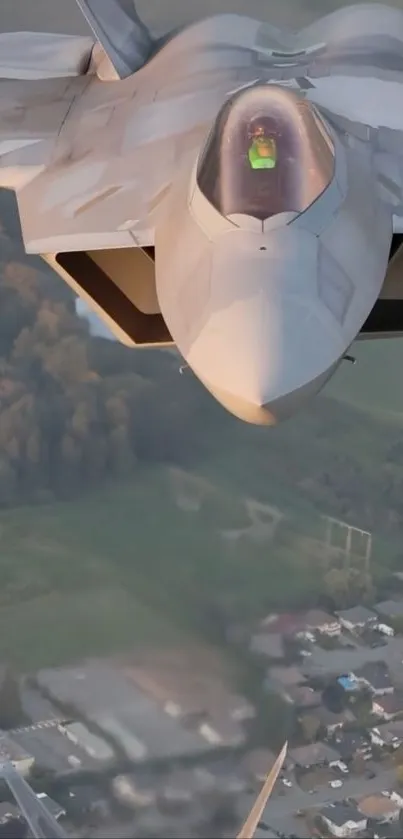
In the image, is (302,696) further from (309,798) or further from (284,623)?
(309,798)

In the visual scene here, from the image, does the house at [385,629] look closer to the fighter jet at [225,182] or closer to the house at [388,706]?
the house at [388,706]

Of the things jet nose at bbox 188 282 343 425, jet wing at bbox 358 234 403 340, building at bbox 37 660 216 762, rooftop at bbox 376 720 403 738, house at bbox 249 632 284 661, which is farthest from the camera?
house at bbox 249 632 284 661

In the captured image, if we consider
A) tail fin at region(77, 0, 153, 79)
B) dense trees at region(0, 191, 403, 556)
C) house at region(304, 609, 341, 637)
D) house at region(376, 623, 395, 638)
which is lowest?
house at region(376, 623, 395, 638)

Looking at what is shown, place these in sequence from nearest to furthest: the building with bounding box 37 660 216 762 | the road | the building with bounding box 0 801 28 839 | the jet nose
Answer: the jet nose
the road
the building with bounding box 0 801 28 839
the building with bounding box 37 660 216 762

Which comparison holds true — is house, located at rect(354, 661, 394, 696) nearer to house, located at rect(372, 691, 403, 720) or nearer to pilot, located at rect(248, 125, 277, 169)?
house, located at rect(372, 691, 403, 720)

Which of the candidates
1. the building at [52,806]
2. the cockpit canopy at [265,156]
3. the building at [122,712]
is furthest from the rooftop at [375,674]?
the cockpit canopy at [265,156]

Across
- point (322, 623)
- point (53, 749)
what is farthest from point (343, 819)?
point (53, 749)

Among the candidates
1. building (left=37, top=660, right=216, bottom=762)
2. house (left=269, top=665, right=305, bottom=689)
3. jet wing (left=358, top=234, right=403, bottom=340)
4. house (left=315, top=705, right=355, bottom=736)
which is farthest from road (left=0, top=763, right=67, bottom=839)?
jet wing (left=358, top=234, right=403, bottom=340)
